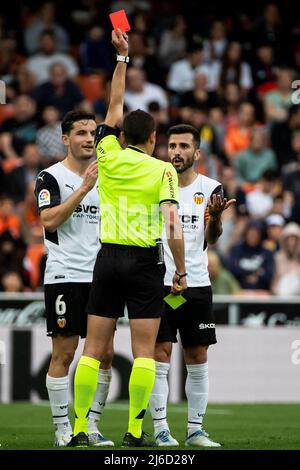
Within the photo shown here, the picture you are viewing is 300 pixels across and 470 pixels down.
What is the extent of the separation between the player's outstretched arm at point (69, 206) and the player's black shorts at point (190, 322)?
3.28ft

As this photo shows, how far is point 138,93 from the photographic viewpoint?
64.4 feet

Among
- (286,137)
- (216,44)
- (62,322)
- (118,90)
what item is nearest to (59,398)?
(62,322)

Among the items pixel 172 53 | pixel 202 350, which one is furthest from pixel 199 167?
pixel 202 350

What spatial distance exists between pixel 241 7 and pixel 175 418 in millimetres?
11128

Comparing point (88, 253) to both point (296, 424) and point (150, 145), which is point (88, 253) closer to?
point (150, 145)

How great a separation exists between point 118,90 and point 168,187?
867mm

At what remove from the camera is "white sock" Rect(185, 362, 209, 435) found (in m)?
9.56

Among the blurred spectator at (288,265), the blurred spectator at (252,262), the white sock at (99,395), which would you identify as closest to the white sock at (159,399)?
the white sock at (99,395)

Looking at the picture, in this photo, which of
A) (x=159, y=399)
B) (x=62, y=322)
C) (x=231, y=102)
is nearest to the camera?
(x=62, y=322)

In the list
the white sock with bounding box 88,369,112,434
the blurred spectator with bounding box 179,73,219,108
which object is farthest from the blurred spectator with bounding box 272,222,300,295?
the white sock with bounding box 88,369,112,434

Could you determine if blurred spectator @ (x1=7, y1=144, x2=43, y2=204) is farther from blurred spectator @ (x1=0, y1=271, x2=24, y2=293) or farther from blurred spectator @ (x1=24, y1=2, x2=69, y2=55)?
blurred spectator @ (x1=24, y1=2, x2=69, y2=55)

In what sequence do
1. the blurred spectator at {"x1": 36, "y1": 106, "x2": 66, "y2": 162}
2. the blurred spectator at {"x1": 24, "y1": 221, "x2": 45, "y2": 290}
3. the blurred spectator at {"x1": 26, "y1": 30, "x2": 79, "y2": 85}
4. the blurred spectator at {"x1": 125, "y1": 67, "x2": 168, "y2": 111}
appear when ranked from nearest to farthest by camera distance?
the blurred spectator at {"x1": 24, "y1": 221, "x2": 45, "y2": 290} → the blurred spectator at {"x1": 36, "y1": 106, "x2": 66, "y2": 162} → the blurred spectator at {"x1": 125, "y1": 67, "x2": 168, "y2": 111} → the blurred spectator at {"x1": 26, "y1": 30, "x2": 79, "y2": 85}

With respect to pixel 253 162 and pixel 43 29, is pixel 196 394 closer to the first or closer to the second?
pixel 253 162

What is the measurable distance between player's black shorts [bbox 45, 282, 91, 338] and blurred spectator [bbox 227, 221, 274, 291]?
747 cm
